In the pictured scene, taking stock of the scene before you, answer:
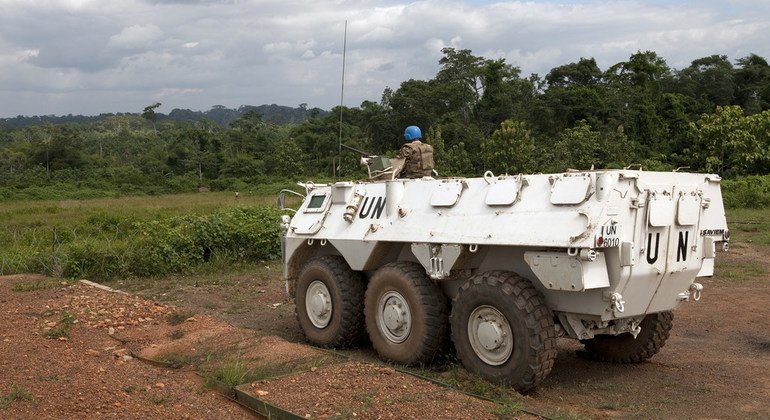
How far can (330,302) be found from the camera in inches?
339

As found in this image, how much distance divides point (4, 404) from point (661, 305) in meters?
5.23

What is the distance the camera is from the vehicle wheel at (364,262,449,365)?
7.38 m

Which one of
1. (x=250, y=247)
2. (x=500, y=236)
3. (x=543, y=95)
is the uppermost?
(x=543, y=95)

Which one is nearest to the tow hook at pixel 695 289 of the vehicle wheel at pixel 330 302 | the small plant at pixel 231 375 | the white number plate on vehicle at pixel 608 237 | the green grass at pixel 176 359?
the white number plate on vehicle at pixel 608 237

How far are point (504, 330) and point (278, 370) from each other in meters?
2.00

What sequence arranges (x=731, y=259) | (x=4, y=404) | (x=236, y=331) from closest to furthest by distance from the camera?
(x=4, y=404) < (x=236, y=331) < (x=731, y=259)

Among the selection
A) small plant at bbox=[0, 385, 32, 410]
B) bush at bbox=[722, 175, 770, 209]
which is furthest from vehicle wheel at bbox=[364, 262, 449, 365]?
bush at bbox=[722, 175, 770, 209]

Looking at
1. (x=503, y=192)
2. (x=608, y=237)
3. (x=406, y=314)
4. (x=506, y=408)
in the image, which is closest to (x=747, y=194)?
(x=406, y=314)

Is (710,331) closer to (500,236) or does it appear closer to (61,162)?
(500,236)

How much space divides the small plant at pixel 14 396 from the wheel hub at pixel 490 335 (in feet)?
11.6

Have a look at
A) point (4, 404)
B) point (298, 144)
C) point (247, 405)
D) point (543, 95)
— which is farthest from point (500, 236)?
point (298, 144)

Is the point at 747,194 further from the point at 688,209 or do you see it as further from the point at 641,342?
the point at 688,209

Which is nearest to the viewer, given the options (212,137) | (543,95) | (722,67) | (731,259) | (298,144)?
(731,259)

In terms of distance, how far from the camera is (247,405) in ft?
20.9
